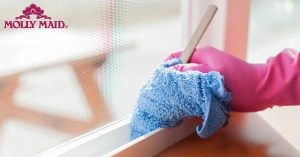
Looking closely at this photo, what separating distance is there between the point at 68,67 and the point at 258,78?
305 millimetres

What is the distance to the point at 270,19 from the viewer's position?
3.99ft

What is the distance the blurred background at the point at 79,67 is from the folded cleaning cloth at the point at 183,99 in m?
0.10

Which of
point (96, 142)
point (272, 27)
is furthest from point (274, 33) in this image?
point (96, 142)

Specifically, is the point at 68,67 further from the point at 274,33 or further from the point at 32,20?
the point at 274,33

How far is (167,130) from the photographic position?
74 cm

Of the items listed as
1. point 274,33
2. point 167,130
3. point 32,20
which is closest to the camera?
point 32,20

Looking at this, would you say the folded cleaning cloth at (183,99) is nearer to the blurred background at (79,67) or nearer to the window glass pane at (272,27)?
the blurred background at (79,67)

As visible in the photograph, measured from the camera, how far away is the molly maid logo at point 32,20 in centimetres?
61

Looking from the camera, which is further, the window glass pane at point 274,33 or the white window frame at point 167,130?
the window glass pane at point 274,33

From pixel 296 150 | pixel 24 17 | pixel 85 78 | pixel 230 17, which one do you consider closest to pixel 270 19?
pixel 230 17

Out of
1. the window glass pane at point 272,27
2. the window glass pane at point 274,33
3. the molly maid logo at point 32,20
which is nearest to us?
the molly maid logo at point 32,20

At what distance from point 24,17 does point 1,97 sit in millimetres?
128

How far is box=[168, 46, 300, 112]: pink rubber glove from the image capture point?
2.23ft

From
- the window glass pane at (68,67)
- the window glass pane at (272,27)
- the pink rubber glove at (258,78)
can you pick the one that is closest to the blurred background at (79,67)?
the window glass pane at (68,67)
